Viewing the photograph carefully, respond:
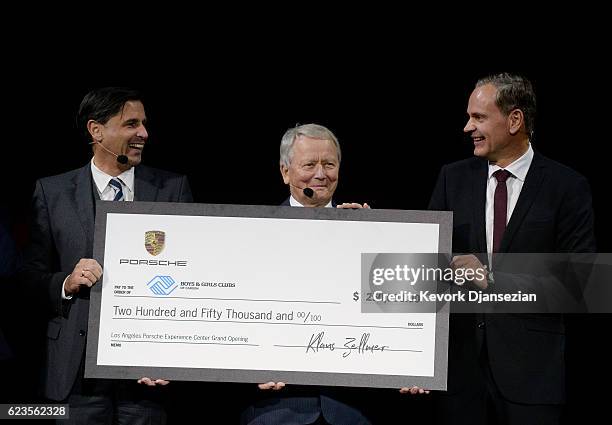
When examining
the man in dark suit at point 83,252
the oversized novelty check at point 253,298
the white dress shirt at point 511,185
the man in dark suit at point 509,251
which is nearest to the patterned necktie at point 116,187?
the man in dark suit at point 83,252

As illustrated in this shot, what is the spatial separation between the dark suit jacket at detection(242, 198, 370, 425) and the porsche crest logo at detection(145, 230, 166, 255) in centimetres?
62

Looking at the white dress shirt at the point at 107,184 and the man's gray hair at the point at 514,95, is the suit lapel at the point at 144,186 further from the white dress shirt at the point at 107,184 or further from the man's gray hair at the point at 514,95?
the man's gray hair at the point at 514,95

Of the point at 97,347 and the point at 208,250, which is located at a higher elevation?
the point at 208,250

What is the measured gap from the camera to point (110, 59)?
4.10 metres

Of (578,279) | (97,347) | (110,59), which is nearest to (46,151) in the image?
(110,59)

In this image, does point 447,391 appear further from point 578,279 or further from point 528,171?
point 528,171

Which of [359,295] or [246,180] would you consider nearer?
[359,295]

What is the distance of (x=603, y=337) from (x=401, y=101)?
1.36m

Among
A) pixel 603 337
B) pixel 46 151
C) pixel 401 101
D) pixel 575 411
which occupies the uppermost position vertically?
pixel 401 101

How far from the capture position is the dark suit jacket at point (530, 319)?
332 centimetres

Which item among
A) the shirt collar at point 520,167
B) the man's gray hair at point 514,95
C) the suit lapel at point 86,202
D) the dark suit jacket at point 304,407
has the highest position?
the man's gray hair at point 514,95

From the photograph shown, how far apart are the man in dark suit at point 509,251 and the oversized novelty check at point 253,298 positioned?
180 mm

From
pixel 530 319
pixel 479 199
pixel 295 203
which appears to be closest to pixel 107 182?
pixel 295 203

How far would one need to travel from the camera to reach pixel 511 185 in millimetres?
3418
